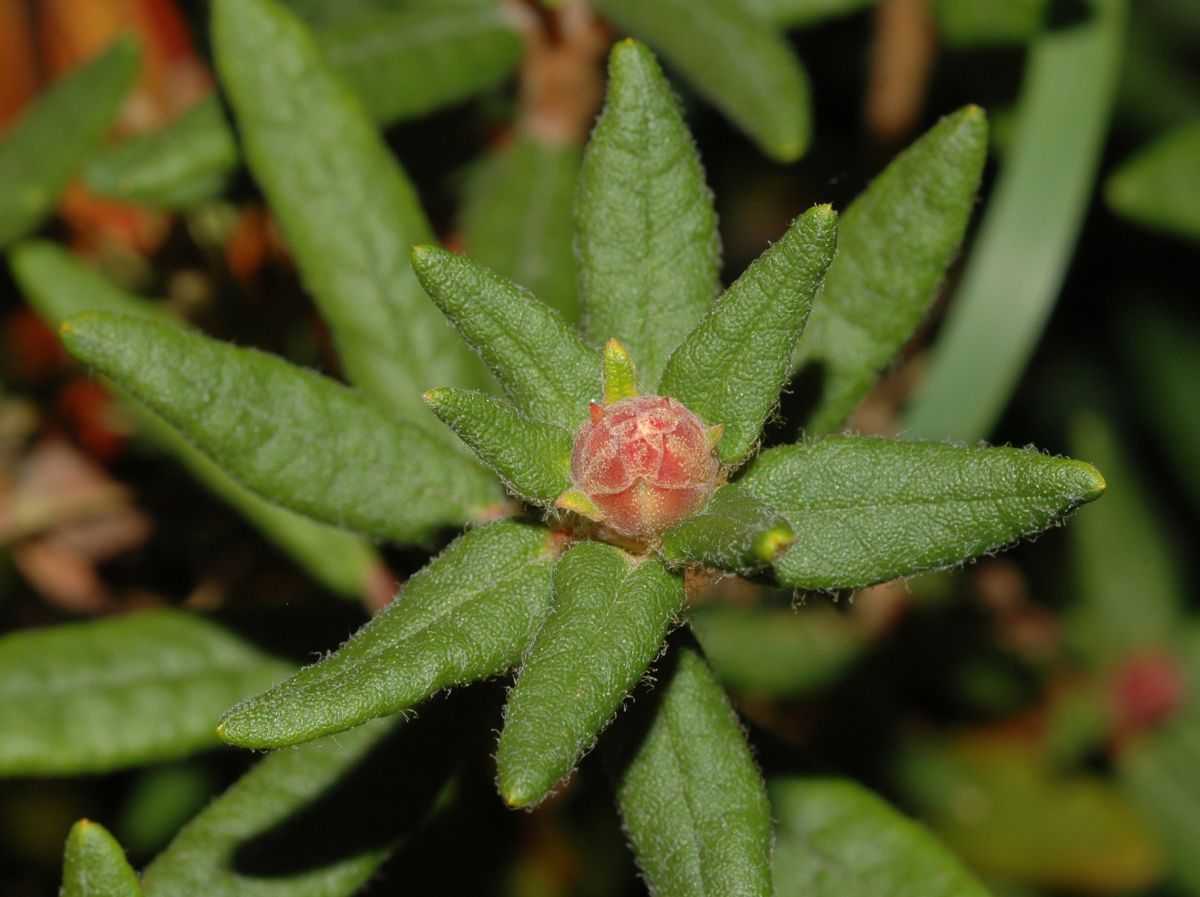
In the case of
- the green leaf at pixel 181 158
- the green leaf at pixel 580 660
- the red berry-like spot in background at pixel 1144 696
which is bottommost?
the red berry-like spot in background at pixel 1144 696

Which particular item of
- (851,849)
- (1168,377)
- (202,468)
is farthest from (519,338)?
(1168,377)

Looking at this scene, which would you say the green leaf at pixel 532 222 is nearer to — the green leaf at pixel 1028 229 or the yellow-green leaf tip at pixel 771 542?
the green leaf at pixel 1028 229

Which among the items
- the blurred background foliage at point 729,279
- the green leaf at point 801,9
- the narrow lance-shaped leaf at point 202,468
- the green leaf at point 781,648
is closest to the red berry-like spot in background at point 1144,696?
the blurred background foliage at point 729,279

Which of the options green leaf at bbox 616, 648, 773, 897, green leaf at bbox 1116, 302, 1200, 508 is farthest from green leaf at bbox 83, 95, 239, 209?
green leaf at bbox 1116, 302, 1200, 508

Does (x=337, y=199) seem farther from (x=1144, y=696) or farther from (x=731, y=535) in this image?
(x=1144, y=696)

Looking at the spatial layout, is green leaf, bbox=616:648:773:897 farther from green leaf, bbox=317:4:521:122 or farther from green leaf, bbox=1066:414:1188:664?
green leaf, bbox=1066:414:1188:664

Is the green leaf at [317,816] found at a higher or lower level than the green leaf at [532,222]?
lower
